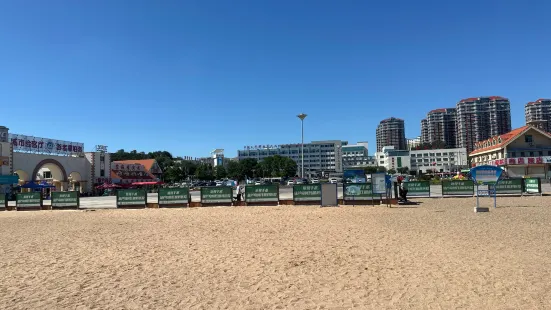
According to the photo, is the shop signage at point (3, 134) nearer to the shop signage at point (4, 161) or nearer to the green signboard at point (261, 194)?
the shop signage at point (4, 161)

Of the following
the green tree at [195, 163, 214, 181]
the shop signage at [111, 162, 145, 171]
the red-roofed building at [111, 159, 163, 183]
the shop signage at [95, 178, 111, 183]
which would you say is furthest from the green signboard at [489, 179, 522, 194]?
the green tree at [195, 163, 214, 181]

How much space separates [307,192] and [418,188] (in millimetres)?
9713

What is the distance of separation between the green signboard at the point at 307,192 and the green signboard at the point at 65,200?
16720mm

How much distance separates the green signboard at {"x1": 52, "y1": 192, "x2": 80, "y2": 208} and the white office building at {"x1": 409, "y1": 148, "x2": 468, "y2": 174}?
5238 inches

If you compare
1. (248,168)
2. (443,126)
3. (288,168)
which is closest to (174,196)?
(248,168)

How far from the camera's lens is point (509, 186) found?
2775cm

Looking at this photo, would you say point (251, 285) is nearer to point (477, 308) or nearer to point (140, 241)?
point (477, 308)

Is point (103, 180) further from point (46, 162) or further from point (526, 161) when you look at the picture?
point (526, 161)

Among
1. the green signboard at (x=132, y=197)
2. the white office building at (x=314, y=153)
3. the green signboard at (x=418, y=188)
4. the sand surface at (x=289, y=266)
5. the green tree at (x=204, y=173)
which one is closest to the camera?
the sand surface at (x=289, y=266)

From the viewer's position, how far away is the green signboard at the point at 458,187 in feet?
91.4

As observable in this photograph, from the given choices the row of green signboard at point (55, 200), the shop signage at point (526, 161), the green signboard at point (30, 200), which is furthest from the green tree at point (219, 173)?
the green signboard at point (30, 200)

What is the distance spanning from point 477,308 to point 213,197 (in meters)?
22.2

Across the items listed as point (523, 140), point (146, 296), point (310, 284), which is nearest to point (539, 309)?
point (310, 284)

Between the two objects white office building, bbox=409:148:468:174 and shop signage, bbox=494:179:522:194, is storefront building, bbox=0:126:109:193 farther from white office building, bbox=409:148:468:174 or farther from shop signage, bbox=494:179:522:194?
white office building, bbox=409:148:468:174
